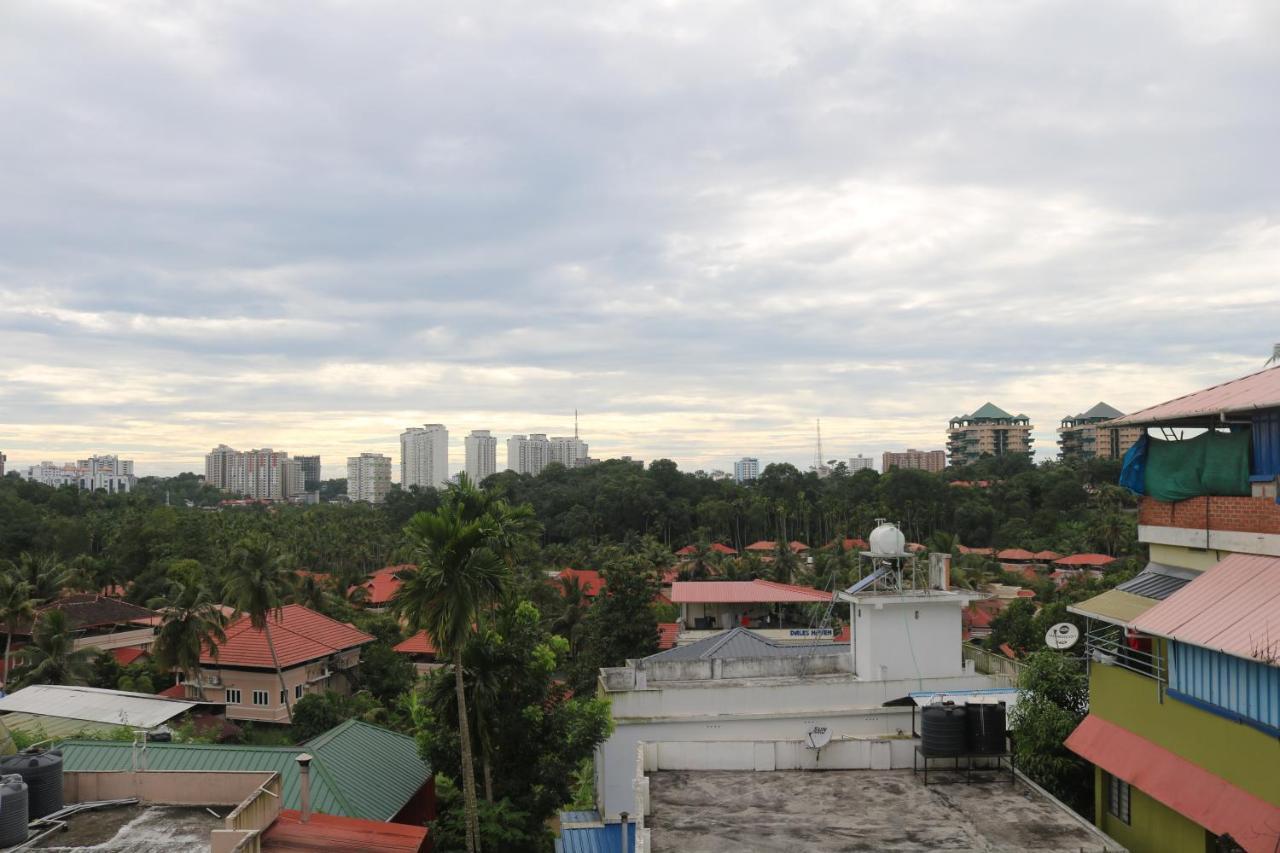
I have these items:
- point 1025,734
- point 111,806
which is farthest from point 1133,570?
point 111,806

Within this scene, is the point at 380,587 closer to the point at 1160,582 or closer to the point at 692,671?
the point at 692,671

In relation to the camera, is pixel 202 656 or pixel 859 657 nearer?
pixel 859 657

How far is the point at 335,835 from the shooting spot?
40.2 ft

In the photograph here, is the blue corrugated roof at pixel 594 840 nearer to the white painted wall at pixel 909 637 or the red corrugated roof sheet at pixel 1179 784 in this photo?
the white painted wall at pixel 909 637

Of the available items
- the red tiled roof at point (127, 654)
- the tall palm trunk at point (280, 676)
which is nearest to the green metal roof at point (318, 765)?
the tall palm trunk at point (280, 676)

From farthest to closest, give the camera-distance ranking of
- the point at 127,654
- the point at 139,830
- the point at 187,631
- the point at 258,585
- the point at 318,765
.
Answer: the point at 127,654 → the point at 187,631 → the point at 258,585 → the point at 318,765 → the point at 139,830

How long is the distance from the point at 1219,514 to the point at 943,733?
4.79m

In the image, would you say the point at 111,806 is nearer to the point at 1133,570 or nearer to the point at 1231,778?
the point at 1231,778

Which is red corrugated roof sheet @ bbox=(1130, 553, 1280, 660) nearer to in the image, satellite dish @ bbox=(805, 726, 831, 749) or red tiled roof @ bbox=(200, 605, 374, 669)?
satellite dish @ bbox=(805, 726, 831, 749)

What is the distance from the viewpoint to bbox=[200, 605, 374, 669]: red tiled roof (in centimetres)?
3278

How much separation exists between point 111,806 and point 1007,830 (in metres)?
12.1

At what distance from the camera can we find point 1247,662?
30.4 ft

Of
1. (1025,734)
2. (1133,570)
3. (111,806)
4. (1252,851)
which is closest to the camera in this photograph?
(1252,851)

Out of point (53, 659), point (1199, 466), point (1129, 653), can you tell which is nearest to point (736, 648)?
point (1129, 653)
